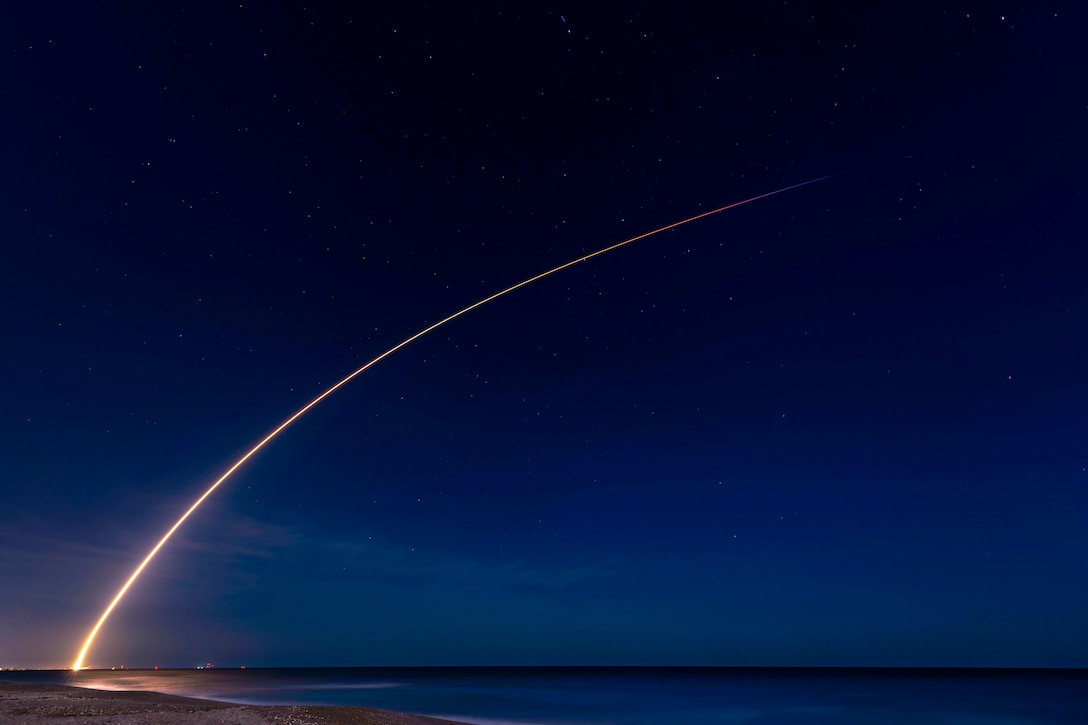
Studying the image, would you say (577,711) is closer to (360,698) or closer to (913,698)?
(360,698)

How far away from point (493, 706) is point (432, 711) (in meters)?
8.37

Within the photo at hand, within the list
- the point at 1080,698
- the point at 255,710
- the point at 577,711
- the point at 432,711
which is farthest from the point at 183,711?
the point at 1080,698

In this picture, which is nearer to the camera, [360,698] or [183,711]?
[183,711]

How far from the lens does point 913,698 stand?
6109 cm

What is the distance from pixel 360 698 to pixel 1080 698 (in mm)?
59896

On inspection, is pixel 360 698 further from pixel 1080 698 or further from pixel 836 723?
pixel 1080 698

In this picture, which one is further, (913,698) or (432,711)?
(913,698)

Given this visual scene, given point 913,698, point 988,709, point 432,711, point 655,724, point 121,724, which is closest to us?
point 121,724

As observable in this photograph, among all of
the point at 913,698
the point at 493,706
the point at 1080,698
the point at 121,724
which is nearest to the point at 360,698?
the point at 493,706

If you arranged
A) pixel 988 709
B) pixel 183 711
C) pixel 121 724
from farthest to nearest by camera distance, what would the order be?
pixel 988 709 < pixel 183 711 < pixel 121 724

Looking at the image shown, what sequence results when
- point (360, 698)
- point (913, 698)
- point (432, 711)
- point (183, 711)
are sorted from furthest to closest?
point (913, 698) < point (360, 698) < point (432, 711) < point (183, 711)

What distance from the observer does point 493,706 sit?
52031 mm

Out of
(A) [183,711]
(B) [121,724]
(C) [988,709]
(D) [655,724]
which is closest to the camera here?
(B) [121,724]

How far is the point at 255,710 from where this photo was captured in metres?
25.6
